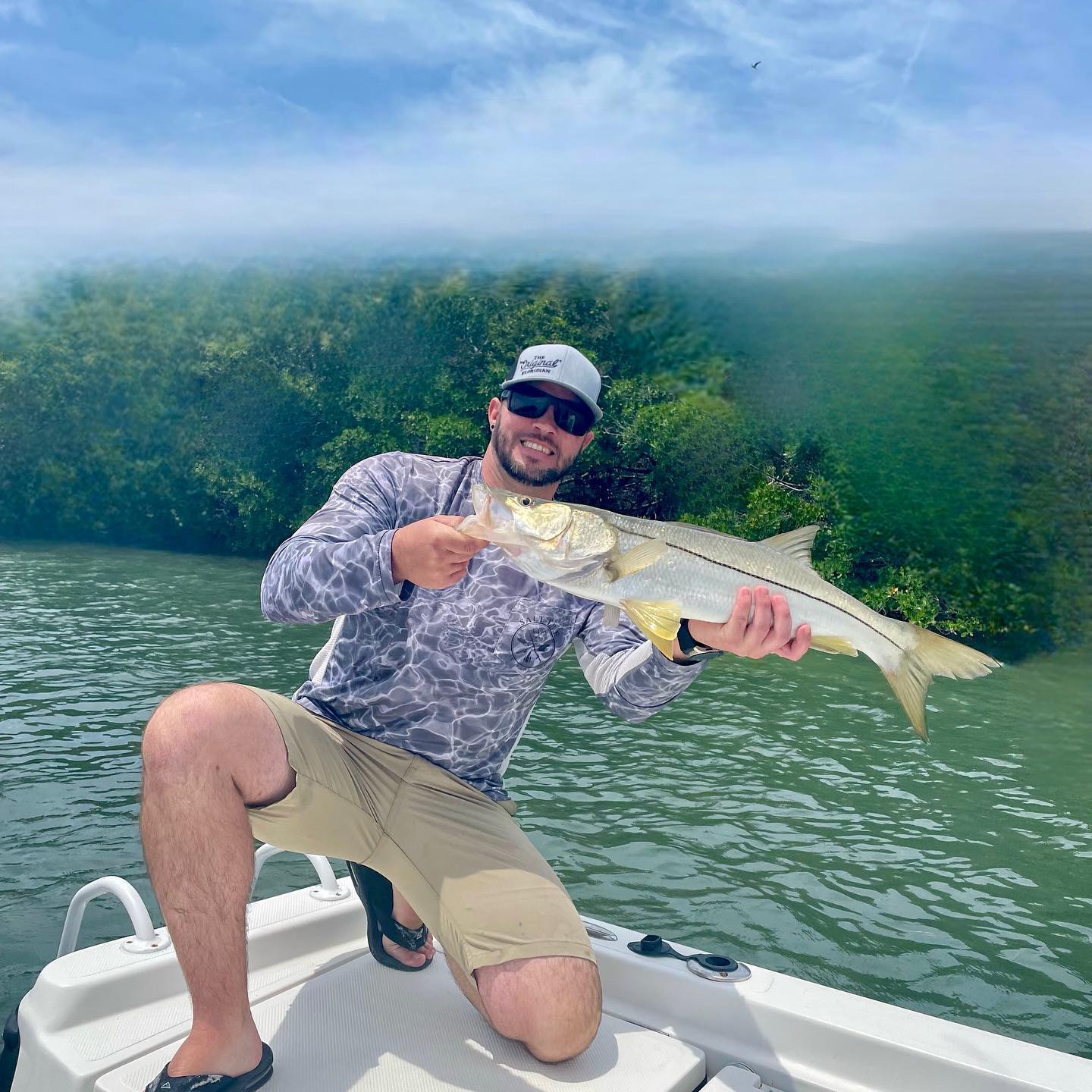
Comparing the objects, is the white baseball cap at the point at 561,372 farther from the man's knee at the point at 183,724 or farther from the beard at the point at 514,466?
the man's knee at the point at 183,724

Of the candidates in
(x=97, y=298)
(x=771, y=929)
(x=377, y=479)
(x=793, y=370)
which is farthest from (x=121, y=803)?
(x=97, y=298)

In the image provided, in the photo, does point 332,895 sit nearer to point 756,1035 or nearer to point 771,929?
point 756,1035

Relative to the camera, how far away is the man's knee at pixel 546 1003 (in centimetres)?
272

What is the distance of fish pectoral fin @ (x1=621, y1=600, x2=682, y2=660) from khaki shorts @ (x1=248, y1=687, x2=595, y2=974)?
0.86 m

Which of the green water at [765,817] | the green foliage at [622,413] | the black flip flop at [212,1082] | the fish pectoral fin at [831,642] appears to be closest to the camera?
the black flip flop at [212,1082]

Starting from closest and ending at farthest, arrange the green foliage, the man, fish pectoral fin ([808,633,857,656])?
the man → fish pectoral fin ([808,633,857,656]) → the green foliage

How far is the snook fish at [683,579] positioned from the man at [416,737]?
0.33ft

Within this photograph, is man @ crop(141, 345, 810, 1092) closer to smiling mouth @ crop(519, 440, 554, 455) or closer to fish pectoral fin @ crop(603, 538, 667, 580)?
smiling mouth @ crop(519, 440, 554, 455)

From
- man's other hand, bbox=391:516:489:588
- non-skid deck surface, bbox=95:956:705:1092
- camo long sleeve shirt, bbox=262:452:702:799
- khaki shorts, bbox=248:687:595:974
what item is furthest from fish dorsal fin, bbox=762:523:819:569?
non-skid deck surface, bbox=95:956:705:1092

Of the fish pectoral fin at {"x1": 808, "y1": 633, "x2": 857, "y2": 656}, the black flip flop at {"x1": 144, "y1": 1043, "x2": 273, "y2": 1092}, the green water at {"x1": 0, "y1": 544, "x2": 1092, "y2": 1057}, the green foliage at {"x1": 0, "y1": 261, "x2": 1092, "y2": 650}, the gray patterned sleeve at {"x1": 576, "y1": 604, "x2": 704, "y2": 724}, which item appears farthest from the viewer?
the green foliage at {"x1": 0, "y1": 261, "x2": 1092, "y2": 650}

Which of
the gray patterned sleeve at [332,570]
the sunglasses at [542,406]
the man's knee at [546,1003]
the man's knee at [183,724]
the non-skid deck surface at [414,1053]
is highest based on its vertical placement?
the sunglasses at [542,406]

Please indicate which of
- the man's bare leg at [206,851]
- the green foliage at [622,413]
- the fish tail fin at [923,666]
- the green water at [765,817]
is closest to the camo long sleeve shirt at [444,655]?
the man's bare leg at [206,851]

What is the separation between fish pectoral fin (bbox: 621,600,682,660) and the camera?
2.91 metres

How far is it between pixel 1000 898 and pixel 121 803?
21.6 feet
